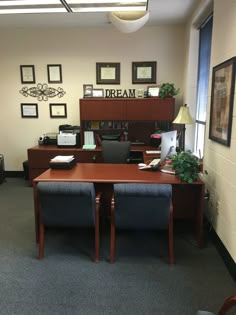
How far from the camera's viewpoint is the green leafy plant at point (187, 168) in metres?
2.57

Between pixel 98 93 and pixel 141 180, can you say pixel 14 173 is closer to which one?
pixel 98 93

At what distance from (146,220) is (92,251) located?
0.70 metres

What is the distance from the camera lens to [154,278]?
7.29 ft

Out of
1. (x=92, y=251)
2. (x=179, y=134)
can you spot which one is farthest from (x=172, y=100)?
(x=92, y=251)

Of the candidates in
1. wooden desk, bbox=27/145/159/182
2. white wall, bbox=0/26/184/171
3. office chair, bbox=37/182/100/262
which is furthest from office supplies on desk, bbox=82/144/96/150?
office chair, bbox=37/182/100/262

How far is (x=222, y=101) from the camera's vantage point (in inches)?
96.1

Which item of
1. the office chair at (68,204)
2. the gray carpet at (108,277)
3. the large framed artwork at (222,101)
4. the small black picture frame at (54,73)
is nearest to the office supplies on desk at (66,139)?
the small black picture frame at (54,73)

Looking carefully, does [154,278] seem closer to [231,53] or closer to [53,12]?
[231,53]

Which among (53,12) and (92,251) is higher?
(53,12)

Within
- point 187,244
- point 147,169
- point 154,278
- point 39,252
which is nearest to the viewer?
point 154,278

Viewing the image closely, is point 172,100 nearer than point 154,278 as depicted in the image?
No

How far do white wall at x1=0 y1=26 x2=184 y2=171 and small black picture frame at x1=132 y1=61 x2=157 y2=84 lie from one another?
0.07 metres

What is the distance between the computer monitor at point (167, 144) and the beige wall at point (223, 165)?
0.38m

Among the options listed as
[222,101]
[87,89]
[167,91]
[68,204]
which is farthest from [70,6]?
[68,204]
